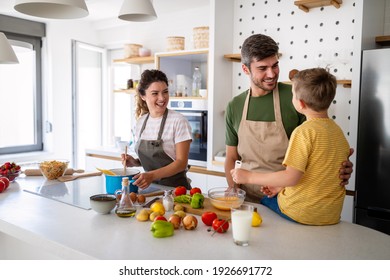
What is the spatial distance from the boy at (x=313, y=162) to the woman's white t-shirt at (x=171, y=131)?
843 millimetres

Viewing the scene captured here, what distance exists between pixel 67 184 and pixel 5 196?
1.16 ft

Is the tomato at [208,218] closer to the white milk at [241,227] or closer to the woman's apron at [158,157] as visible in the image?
the white milk at [241,227]

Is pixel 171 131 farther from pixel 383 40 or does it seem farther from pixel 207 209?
pixel 383 40

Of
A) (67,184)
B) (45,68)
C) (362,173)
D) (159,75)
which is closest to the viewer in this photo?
(67,184)

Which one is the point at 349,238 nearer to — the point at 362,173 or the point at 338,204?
the point at 338,204

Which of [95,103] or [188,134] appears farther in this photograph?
[95,103]

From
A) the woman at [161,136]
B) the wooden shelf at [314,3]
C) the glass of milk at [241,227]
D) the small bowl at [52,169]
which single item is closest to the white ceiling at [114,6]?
the wooden shelf at [314,3]

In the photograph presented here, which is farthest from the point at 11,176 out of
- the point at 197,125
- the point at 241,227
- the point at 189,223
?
the point at 197,125

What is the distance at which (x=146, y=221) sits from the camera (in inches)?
61.8

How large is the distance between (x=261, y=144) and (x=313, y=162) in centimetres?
65

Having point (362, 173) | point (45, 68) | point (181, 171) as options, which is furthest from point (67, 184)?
point (45, 68)
